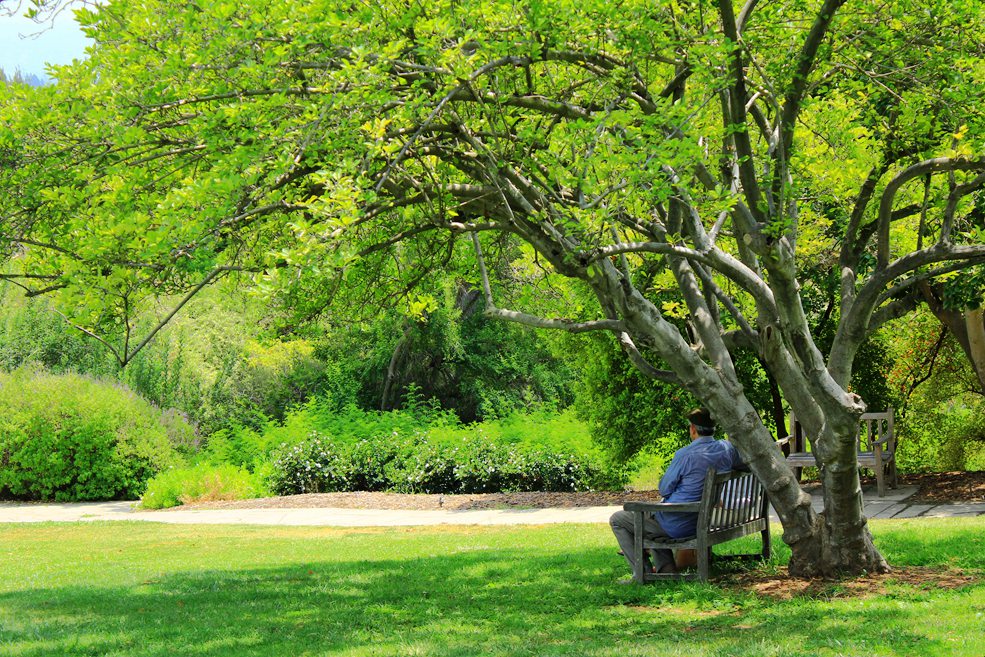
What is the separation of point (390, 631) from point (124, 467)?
1418cm

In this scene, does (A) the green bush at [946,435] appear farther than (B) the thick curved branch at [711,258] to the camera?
Yes

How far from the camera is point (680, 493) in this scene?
25.0 feet

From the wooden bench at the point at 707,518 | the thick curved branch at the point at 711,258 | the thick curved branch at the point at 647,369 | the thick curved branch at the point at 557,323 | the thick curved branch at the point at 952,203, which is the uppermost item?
the thick curved branch at the point at 952,203

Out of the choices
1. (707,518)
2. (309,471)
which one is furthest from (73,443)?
(707,518)

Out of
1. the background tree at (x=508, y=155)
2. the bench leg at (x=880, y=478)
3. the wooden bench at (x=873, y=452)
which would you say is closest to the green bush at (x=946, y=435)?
the wooden bench at (x=873, y=452)

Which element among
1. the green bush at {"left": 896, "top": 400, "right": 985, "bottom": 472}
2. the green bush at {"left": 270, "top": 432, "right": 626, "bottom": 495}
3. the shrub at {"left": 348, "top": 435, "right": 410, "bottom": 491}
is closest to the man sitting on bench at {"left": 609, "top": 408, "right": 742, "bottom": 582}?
the green bush at {"left": 270, "top": 432, "right": 626, "bottom": 495}

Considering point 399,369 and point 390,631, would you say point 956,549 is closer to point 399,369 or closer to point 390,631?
point 390,631

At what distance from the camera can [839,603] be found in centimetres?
652

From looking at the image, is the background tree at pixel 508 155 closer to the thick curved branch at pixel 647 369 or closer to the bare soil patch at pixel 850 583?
A: the thick curved branch at pixel 647 369

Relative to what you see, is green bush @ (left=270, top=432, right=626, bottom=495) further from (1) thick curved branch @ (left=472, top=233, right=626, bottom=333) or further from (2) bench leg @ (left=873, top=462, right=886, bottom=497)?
(1) thick curved branch @ (left=472, top=233, right=626, bottom=333)

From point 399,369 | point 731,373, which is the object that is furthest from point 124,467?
point 731,373

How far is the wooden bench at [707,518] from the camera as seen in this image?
7332mm

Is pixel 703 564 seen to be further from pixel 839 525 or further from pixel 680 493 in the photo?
pixel 839 525

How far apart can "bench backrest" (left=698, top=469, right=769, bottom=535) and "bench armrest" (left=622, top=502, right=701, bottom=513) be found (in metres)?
0.06
